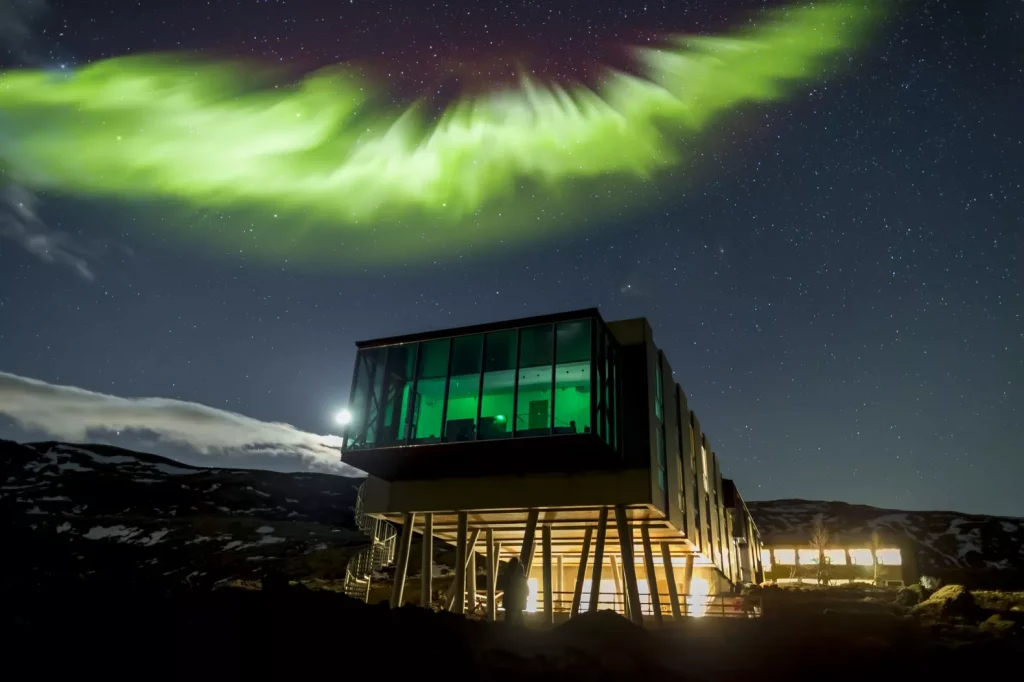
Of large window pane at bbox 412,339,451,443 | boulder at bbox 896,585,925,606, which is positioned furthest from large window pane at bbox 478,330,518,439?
boulder at bbox 896,585,925,606

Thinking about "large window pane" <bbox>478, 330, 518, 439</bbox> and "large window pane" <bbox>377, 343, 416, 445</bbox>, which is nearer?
"large window pane" <bbox>478, 330, 518, 439</bbox>

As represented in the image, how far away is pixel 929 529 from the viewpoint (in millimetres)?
121500

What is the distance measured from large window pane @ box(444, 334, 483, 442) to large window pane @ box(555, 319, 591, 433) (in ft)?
10.4

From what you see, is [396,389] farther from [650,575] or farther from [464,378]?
[650,575]

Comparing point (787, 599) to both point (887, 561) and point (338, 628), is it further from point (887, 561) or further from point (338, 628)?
point (887, 561)

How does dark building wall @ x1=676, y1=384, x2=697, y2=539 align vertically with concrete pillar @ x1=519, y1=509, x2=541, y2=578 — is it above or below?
above

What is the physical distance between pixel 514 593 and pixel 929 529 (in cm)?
12410

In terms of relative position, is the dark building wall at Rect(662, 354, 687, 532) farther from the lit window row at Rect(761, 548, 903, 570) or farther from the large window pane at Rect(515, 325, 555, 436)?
the lit window row at Rect(761, 548, 903, 570)

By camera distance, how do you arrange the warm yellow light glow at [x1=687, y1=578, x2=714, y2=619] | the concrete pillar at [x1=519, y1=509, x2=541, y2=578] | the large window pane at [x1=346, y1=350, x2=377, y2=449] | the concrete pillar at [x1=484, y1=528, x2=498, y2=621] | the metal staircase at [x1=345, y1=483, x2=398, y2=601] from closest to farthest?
the large window pane at [x1=346, y1=350, x2=377, y2=449], the concrete pillar at [x1=519, y1=509, x2=541, y2=578], the concrete pillar at [x1=484, y1=528, x2=498, y2=621], the metal staircase at [x1=345, y1=483, x2=398, y2=601], the warm yellow light glow at [x1=687, y1=578, x2=714, y2=619]

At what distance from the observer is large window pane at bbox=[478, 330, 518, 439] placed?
85.1 ft

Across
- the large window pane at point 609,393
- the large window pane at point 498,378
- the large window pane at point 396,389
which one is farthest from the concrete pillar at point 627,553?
the large window pane at point 396,389

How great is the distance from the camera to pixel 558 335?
25703mm

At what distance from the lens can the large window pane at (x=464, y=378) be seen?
26891 millimetres

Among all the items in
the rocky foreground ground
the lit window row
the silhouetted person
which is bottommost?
the rocky foreground ground
